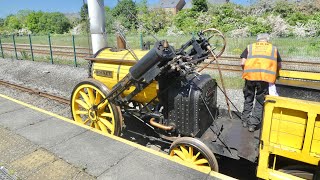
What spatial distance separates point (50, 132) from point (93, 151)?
1.19m

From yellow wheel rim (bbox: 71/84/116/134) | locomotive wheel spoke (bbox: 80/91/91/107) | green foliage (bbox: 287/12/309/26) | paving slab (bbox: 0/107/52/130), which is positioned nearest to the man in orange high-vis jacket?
yellow wheel rim (bbox: 71/84/116/134)

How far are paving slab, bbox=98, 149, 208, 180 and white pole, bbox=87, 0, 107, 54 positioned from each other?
12.2 ft

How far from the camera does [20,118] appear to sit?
18.2ft

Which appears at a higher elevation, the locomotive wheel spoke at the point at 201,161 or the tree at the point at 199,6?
the tree at the point at 199,6

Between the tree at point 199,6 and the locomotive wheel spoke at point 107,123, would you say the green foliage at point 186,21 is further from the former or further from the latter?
the locomotive wheel spoke at point 107,123

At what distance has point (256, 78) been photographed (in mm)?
4625

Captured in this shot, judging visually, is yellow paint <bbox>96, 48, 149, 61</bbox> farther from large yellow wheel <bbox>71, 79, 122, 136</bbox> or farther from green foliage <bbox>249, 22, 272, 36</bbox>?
green foliage <bbox>249, 22, 272, 36</bbox>

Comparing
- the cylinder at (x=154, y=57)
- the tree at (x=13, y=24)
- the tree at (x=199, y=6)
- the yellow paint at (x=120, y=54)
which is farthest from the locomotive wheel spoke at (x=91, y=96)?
the tree at (x=13, y=24)

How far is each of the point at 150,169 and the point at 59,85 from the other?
7838 millimetres

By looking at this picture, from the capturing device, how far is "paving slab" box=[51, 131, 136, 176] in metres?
3.75

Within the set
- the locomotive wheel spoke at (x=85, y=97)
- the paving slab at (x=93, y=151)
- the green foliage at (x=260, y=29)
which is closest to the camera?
the paving slab at (x=93, y=151)

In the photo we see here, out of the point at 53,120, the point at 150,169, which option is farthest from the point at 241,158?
the point at 53,120

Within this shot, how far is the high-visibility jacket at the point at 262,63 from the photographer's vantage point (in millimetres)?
4508

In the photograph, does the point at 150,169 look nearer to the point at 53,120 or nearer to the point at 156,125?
the point at 156,125
